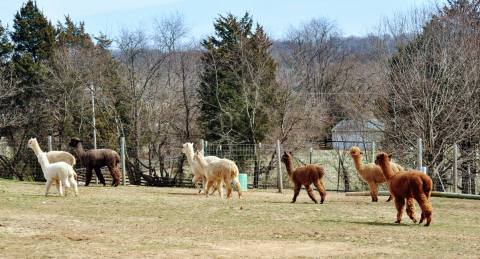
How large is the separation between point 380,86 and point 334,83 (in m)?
29.5

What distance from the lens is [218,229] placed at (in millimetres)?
11359

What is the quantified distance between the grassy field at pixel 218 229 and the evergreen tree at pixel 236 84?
16.3 m

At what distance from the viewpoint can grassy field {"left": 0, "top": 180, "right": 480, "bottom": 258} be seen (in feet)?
30.1

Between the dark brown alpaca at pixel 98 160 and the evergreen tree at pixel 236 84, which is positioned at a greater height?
the evergreen tree at pixel 236 84

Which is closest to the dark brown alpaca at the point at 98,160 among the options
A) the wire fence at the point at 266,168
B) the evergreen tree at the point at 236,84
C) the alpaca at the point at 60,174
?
the wire fence at the point at 266,168

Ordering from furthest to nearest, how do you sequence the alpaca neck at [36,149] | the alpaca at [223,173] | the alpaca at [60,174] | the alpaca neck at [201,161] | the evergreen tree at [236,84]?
the evergreen tree at [236,84] < the alpaca neck at [201,161] < the alpaca neck at [36,149] < the alpaca at [223,173] < the alpaca at [60,174]

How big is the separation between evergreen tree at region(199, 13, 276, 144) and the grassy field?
1627 centimetres

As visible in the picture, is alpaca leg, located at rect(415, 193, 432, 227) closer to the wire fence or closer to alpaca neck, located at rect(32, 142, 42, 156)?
the wire fence

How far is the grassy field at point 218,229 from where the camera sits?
9172mm

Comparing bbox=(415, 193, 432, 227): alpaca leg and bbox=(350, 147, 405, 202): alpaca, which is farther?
bbox=(350, 147, 405, 202): alpaca

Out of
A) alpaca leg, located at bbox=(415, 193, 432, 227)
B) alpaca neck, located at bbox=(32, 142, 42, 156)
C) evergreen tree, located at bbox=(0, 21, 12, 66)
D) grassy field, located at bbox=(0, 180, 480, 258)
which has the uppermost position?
evergreen tree, located at bbox=(0, 21, 12, 66)

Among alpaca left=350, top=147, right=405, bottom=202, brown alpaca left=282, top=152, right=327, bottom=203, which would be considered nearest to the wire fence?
alpaca left=350, top=147, right=405, bottom=202

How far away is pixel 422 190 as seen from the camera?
11977 mm

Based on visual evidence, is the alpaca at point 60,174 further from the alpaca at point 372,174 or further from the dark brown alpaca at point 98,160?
the alpaca at point 372,174
